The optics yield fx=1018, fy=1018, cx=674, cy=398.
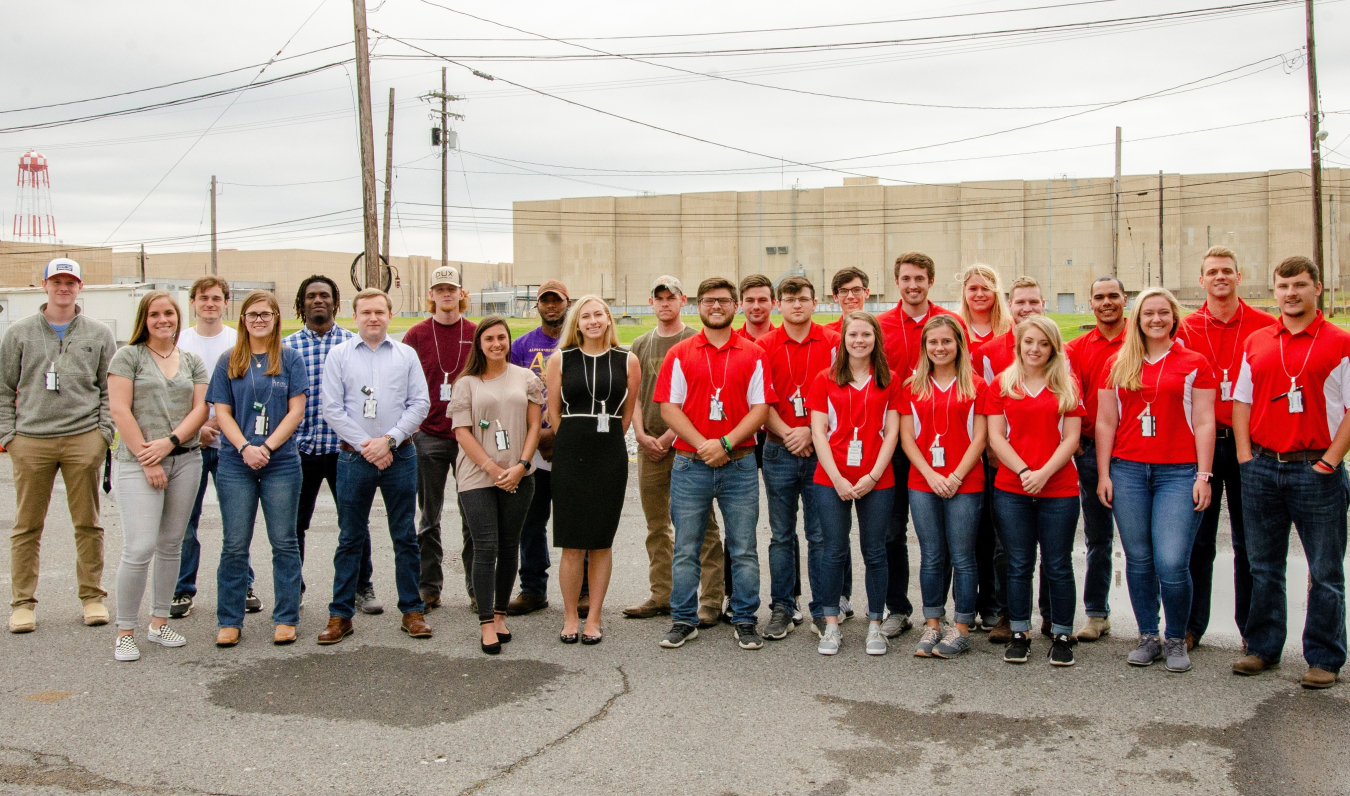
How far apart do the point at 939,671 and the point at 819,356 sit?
1969mm

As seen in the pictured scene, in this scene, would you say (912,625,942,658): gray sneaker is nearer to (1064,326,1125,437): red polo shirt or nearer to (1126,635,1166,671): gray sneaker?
(1126,635,1166,671): gray sneaker

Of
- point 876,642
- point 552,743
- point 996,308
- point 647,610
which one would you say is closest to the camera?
point 552,743

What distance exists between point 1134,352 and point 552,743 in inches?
139

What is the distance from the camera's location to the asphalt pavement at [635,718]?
154 inches

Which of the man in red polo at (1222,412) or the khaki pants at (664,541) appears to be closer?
the man in red polo at (1222,412)

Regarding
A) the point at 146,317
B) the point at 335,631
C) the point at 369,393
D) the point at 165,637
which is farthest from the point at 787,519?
the point at 146,317

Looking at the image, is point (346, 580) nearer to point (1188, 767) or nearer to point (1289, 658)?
point (1188, 767)

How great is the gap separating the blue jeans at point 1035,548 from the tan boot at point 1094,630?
30 cm

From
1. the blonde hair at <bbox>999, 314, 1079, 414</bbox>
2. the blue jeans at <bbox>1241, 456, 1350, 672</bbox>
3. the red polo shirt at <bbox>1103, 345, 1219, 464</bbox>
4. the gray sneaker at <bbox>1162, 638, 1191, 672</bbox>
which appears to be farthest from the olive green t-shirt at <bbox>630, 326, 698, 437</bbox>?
the blue jeans at <bbox>1241, 456, 1350, 672</bbox>

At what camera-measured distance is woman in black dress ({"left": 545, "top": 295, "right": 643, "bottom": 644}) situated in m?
5.84

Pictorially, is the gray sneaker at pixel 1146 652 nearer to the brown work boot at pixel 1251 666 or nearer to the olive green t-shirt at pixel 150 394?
the brown work boot at pixel 1251 666

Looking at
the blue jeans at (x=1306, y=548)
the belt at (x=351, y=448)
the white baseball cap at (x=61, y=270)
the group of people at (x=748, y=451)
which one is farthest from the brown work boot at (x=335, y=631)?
the blue jeans at (x=1306, y=548)

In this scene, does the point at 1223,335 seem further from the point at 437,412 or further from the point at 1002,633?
the point at 437,412

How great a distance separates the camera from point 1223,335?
223 inches
